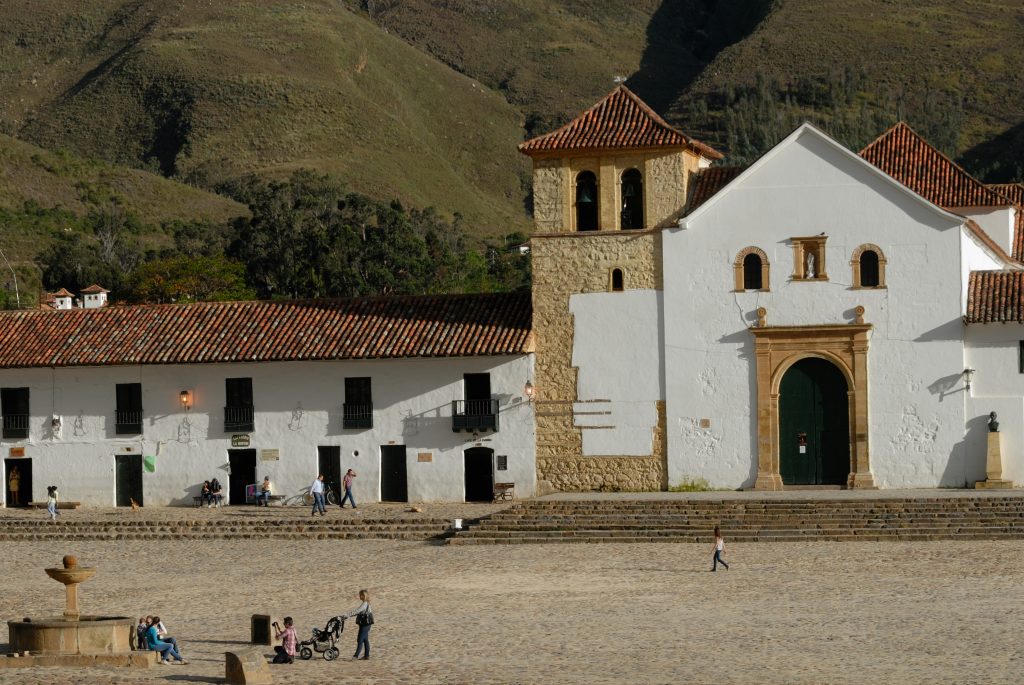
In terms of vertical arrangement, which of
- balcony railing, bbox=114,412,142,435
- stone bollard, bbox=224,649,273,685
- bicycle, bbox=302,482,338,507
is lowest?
stone bollard, bbox=224,649,273,685

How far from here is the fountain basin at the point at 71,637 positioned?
74.4ft

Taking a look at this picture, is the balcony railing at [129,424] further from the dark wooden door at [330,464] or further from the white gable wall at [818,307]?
the white gable wall at [818,307]

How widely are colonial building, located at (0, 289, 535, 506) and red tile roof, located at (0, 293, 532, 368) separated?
0.15 ft

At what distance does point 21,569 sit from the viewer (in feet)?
108

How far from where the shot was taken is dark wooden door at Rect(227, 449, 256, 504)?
42125 millimetres

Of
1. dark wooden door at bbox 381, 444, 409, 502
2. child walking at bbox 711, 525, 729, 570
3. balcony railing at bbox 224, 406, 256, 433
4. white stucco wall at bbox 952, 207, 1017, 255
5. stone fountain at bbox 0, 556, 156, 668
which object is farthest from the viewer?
white stucco wall at bbox 952, 207, 1017, 255

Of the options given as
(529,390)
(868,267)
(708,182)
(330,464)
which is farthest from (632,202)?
(330,464)

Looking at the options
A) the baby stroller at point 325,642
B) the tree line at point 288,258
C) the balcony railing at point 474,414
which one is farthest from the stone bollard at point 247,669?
the tree line at point 288,258

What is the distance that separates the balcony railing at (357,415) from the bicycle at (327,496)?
4.73ft

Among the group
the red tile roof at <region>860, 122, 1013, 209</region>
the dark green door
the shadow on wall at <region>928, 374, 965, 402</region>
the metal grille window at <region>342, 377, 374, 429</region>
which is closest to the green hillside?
the red tile roof at <region>860, 122, 1013, 209</region>

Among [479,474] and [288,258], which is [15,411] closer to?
[479,474]

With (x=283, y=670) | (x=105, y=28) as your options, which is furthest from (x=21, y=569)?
(x=105, y=28)

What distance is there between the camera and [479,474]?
1615 inches

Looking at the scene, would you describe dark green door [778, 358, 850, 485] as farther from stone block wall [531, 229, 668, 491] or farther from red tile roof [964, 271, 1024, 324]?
red tile roof [964, 271, 1024, 324]
